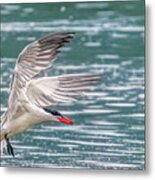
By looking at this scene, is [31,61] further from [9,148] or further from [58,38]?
[9,148]

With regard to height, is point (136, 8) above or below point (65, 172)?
above

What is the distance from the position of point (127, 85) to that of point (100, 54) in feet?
0.42

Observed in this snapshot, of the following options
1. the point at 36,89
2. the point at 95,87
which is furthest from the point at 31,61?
the point at 95,87

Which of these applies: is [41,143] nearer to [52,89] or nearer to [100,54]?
[52,89]

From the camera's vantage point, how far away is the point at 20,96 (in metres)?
2.16

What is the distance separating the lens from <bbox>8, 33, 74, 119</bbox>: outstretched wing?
2145mm

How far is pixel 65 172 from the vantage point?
2143 mm

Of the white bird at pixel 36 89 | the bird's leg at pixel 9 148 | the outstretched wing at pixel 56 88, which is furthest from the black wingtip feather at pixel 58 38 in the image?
the bird's leg at pixel 9 148

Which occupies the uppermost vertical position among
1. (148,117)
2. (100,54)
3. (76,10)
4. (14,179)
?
(76,10)

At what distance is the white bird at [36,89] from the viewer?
6.98 feet

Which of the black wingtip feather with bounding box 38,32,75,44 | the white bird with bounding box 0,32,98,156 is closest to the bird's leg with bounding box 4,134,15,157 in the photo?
the white bird with bounding box 0,32,98,156

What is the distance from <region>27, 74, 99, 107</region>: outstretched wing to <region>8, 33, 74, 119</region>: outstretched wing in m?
0.03

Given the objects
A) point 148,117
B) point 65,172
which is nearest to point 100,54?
point 148,117

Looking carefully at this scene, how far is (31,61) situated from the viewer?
2160 mm
